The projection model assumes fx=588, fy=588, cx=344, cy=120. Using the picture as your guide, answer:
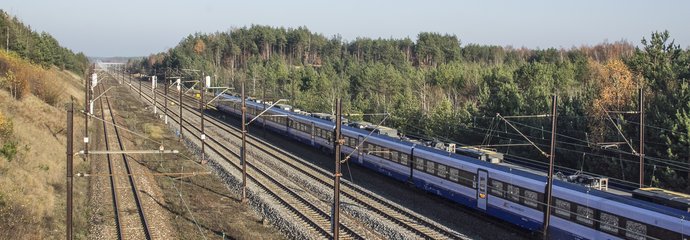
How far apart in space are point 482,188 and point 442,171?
328 cm

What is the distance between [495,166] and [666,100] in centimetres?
1183

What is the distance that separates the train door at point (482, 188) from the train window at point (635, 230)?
7352mm

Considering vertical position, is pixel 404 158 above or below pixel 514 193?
above

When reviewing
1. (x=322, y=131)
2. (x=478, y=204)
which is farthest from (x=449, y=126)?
(x=478, y=204)

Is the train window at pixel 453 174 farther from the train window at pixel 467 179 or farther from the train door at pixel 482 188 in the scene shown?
the train door at pixel 482 188

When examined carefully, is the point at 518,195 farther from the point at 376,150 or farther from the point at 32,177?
the point at 32,177

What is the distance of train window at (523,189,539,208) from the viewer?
2262 centimetres

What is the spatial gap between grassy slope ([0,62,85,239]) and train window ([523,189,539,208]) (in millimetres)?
17832

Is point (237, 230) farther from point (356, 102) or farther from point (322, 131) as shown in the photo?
point (356, 102)

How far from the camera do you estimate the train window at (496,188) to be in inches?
977

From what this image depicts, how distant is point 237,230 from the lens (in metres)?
23.8

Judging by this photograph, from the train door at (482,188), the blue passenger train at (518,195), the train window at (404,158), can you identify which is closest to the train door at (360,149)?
the blue passenger train at (518,195)

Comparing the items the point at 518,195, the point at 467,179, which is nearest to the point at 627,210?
the point at 518,195

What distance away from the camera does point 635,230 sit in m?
18.6
